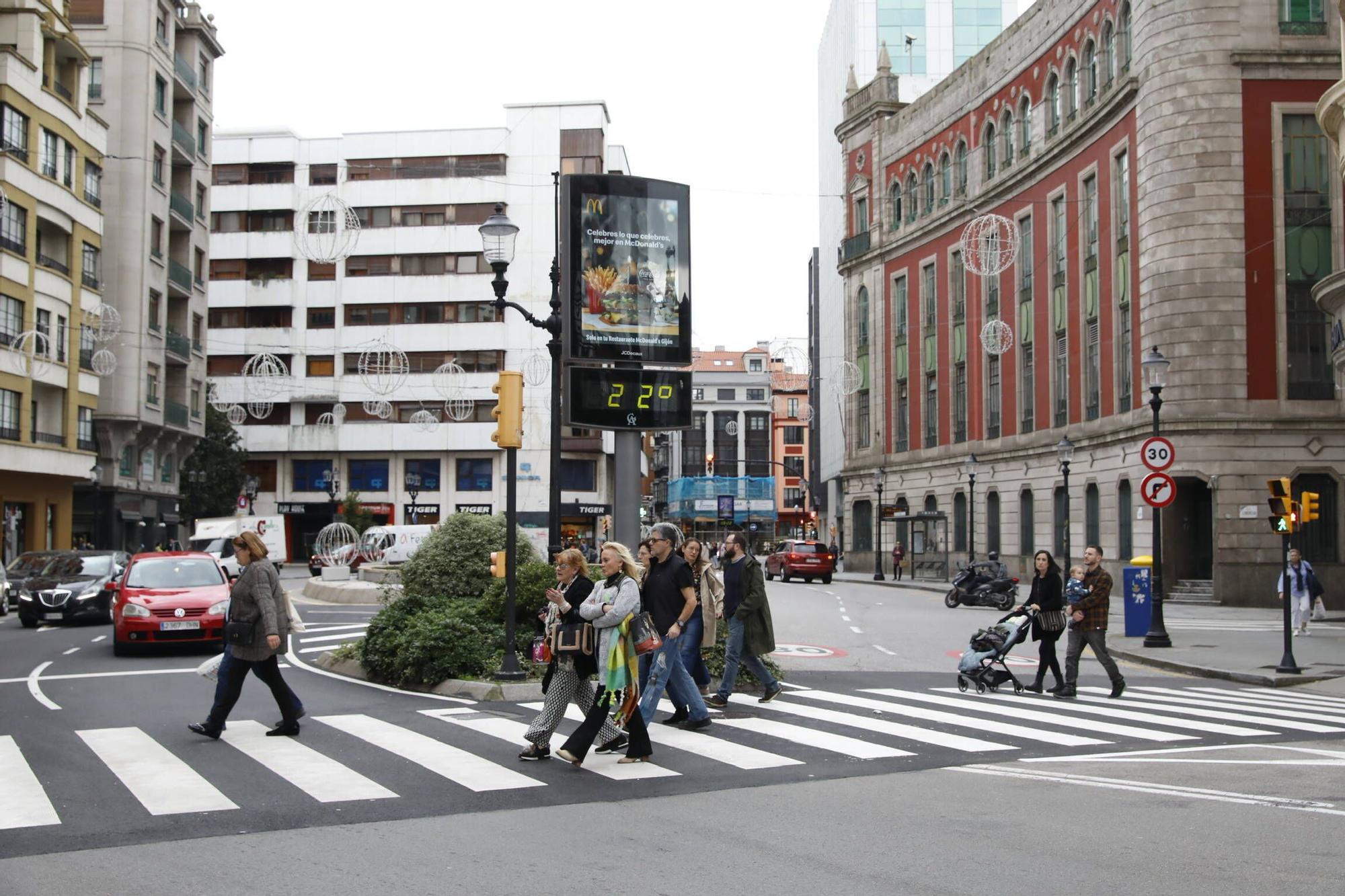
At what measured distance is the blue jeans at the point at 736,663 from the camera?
13500 millimetres

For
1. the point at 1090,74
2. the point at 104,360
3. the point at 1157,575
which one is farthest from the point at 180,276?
the point at 1157,575

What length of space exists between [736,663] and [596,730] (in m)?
3.83

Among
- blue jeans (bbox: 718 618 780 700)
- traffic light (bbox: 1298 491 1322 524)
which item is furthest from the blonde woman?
traffic light (bbox: 1298 491 1322 524)

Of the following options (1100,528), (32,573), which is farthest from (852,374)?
(32,573)

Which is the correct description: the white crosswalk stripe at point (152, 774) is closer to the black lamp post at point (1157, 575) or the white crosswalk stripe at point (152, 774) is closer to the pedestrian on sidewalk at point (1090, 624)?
the pedestrian on sidewalk at point (1090, 624)

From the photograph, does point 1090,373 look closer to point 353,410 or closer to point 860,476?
point 860,476

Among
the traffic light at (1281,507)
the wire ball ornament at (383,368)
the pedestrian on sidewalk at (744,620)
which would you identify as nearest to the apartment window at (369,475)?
the wire ball ornament at (383,368)

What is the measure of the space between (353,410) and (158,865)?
2547 inches

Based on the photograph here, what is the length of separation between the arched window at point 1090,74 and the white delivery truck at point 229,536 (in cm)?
3050

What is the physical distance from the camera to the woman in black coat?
615 inches

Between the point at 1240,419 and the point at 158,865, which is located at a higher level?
the point at 1240,419

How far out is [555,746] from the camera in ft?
36.6

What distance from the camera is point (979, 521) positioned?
177 ft

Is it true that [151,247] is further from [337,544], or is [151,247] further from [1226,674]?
[1226,674]
